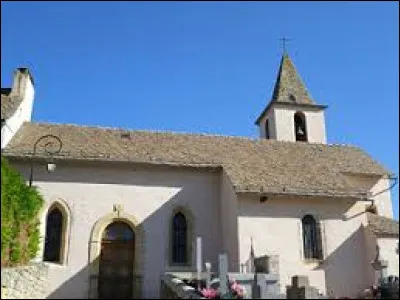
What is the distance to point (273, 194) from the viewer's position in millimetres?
20500

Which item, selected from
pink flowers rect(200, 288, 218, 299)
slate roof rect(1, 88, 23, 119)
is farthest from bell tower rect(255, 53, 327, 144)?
pink flowers rect(200, 288, 218, 299)

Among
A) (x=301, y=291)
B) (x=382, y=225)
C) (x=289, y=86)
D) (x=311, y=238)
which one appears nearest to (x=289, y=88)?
(x=289, y=86)

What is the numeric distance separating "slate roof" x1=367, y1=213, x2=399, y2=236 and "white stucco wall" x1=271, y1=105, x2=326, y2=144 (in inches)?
376

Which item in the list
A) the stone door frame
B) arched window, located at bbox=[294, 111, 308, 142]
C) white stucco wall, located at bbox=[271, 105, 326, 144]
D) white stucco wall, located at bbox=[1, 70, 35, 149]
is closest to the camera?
the stone door frame

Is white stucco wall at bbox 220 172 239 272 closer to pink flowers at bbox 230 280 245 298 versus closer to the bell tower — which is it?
pink flowers at bbox 230 280 245 298

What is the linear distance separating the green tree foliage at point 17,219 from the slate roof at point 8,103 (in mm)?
3093

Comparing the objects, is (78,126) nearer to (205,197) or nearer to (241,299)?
(205,197)

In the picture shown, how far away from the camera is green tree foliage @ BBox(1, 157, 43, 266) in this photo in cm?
1616

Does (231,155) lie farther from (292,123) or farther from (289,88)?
(289,88)

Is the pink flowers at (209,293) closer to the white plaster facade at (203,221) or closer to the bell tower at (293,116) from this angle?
the white plaster facade at (203,221)

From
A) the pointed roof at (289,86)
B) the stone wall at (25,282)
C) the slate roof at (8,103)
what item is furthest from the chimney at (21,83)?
the pointed roof at (289,86)

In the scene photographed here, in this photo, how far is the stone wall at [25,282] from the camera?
592 inches

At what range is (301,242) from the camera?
20.6m

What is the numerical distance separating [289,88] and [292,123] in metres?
3.35
